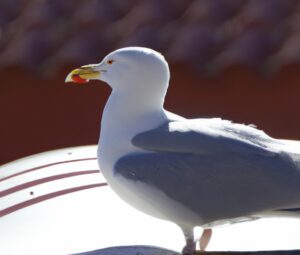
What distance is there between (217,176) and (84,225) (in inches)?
13.6

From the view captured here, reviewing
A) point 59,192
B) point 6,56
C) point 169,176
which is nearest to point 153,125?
point 169,176

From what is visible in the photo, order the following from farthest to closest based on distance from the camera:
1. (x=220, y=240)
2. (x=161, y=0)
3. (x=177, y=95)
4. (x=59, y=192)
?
(x=161, y=0), (x=177, y=95), (x=59, y=192), (x=220, y=240)

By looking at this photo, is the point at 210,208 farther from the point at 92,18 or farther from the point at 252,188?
the point at 92,18

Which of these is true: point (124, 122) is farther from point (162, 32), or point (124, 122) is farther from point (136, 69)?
point (162, 32)

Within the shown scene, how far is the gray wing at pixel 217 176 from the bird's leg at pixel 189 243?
6cm

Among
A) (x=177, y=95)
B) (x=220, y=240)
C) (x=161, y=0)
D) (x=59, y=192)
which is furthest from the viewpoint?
(x=161, y=0)

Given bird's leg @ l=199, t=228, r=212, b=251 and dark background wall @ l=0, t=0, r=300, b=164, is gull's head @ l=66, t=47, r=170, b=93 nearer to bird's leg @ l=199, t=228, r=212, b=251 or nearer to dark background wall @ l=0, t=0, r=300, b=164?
bird's leg @ l=199, t=228, r=212, b=251

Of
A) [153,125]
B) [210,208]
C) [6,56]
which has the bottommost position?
[210,208]

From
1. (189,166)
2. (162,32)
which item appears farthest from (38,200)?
(162,32)

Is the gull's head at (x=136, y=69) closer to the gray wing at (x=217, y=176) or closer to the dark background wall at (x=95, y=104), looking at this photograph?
the gray wing at (x=217, y=176)

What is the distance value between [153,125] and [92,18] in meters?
1.14

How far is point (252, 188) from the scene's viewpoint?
79.7 inches

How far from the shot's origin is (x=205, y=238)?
86.7 inches

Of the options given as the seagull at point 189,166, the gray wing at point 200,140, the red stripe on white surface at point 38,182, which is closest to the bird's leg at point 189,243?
the seagull at point 189,166
